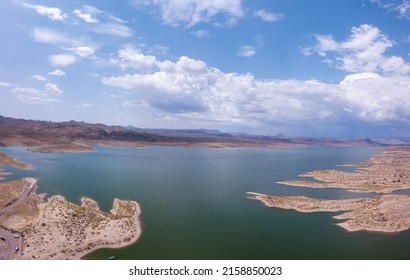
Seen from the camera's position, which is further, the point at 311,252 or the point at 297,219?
the point at 297,219

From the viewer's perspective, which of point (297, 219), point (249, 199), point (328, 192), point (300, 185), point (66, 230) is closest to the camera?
point (66, 230)

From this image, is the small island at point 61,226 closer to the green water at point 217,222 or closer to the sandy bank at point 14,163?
the green water at point 217,222

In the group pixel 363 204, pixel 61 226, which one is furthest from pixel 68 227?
pixel 363 204

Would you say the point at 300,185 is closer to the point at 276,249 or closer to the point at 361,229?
the point at 361,229

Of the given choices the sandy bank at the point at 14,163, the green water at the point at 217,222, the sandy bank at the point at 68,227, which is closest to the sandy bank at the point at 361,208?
the green water at the point at 217,222

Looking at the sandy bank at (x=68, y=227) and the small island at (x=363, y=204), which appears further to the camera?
the small island at (x=363, y=204)

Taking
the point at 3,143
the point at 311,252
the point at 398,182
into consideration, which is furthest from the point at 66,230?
the point at 3,143

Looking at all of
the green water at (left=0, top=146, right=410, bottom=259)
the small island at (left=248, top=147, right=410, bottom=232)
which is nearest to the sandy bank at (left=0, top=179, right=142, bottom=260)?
the green water at (left=0, top=146, right=410, bottom=259)

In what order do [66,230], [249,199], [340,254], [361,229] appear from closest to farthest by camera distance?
1. [340,254]
2. [66,230]
3. [361,229]
4. [249,199]
